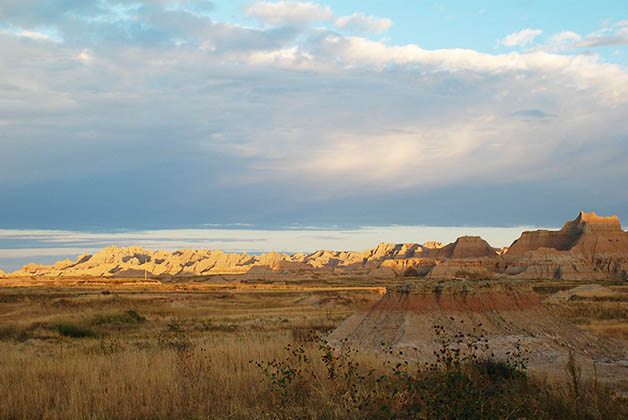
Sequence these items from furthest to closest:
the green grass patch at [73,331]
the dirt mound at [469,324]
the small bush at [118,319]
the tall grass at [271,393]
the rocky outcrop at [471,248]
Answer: the rocky outcrop at [471,248], the small bush at [118,319], the green grass patch at [73,331], the dirt mound at [469,324], the tall grass at [271,393]

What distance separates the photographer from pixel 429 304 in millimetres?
20500

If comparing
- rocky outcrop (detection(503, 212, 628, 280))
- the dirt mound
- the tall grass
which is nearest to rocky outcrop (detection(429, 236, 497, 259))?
rocky outcrop (detection(503, 212, 628, 280))

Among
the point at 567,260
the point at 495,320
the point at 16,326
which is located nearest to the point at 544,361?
the point at 495,320

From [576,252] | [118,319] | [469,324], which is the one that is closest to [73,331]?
[118,319]

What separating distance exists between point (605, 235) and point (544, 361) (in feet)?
530

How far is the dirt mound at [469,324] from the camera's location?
18016 mm

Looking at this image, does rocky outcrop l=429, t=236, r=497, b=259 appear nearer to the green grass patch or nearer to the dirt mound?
the dirt mound

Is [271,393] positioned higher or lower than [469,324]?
higher

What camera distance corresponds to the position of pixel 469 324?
19750 mm

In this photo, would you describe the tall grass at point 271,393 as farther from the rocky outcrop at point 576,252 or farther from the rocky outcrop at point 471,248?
the rocky outcrop at point 471,248

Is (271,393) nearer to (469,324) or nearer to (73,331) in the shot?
(469,324)

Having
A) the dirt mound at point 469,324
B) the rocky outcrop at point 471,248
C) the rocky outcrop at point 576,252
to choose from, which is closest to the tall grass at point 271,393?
the dirt mound at point 469,324

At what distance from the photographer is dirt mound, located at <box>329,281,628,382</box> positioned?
18016 mm

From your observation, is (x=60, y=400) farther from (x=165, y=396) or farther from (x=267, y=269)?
(x=267, y=269)
